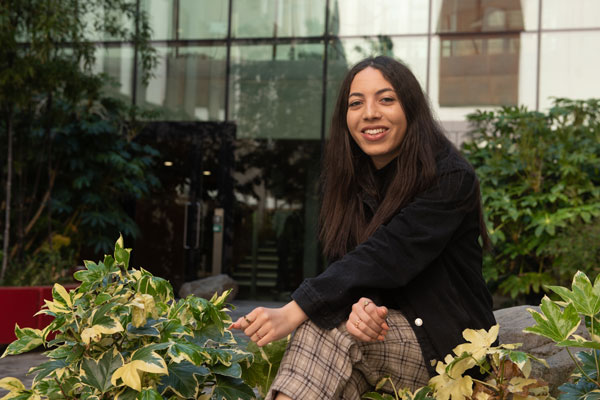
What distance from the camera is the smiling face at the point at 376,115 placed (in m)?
2.13

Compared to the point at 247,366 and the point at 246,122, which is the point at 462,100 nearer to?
the point at 246,122

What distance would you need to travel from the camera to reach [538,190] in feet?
25.0

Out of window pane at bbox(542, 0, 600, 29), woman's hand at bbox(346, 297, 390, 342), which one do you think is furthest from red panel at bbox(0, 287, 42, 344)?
window pane at bbox(542, 0, 600, 29)

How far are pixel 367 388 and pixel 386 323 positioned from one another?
0.23 m

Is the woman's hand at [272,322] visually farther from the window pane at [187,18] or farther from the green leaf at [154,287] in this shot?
the window pane at [187,18]

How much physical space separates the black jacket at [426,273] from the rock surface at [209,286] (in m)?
7.58

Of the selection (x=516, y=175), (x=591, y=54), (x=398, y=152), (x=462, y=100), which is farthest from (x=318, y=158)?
(x=398, y=152)

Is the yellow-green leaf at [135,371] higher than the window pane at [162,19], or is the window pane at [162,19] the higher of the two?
the window pane at [162,19]

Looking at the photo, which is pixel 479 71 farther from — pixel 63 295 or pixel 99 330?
pixel 99 330

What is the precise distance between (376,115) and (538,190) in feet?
19.8

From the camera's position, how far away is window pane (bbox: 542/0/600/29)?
30.6ft

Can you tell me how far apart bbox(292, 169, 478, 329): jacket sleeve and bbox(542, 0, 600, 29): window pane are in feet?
27.6

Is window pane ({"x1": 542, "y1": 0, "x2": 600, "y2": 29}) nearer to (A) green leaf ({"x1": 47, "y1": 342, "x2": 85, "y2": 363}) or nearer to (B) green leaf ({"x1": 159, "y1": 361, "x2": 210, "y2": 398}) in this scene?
(B) green leaf ({"x1": 159, "y1": 361, "x2": 210, "y2": 398})

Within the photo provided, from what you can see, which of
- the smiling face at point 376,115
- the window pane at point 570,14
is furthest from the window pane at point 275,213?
the smiling face at point 376,115
